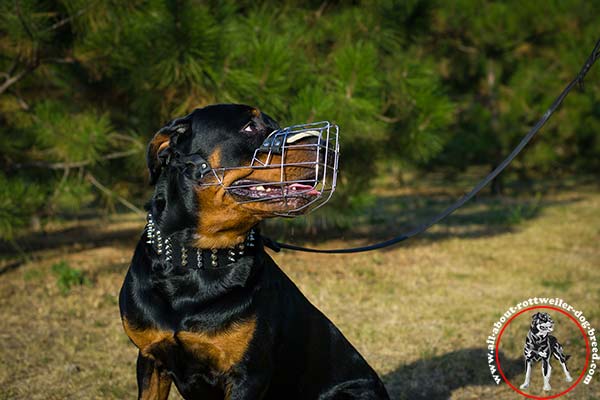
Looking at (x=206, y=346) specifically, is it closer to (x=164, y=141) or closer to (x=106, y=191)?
(x=164, y=141)

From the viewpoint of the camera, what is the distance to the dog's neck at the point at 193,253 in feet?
8.00

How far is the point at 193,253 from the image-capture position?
246 centimetres

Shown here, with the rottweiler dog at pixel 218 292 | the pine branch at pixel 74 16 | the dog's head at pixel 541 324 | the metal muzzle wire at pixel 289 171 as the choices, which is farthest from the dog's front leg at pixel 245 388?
the pine branch at pixel 74 16

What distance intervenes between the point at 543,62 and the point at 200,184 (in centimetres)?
1180

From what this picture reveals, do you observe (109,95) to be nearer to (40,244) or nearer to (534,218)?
(40,244)

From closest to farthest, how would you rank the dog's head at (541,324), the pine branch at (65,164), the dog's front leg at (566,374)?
the dog's head at (541,324) → the dog's front leg at (566,374) → the pine branch at (65,164)

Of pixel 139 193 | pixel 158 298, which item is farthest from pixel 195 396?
pixel 139 193

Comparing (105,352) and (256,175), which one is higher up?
(256,175)

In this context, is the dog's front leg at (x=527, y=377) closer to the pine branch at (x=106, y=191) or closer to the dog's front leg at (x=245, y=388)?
the dog's front leg at (x=245, y=388)

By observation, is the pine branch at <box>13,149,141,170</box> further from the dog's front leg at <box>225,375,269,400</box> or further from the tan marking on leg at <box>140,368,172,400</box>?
the dog's front leg at <box>225,375,269,400</box>

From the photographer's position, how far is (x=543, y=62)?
41.4 ft

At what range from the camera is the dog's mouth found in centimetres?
225

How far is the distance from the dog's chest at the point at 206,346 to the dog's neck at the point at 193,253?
0.87 feet

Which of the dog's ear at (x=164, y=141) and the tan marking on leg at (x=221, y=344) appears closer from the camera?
the tan marking on leg at (x=221, y=344)
